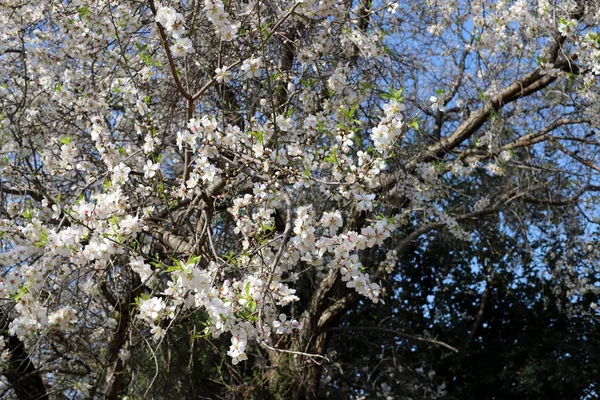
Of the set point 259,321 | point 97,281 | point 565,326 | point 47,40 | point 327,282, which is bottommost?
point 259,321

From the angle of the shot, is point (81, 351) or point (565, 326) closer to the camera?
point (81, 351)

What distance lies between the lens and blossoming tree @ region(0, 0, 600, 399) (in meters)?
2.54

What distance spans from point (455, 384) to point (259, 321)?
5.28 meters

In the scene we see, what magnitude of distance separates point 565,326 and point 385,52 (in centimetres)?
451

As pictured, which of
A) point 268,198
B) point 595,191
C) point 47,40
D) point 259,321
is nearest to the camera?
point 259,321

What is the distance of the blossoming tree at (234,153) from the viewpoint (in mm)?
2539

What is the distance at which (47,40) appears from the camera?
3865 mm

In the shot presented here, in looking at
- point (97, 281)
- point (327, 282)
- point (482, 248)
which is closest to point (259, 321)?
point (97, 281)

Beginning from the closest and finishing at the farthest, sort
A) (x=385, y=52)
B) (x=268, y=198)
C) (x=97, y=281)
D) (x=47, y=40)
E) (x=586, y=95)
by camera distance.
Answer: (x=268, y=198), (x=97, y=281), (x=385, y=52), (x=47, y=40), (x=586, y=95)

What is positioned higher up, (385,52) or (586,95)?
(586,95)

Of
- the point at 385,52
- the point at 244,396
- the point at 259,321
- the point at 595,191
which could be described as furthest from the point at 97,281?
the point at 595,191

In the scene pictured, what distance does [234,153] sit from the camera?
273 cm

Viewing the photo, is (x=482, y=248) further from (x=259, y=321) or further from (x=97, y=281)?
(x=259, y=321)

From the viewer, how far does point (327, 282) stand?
495 cm
